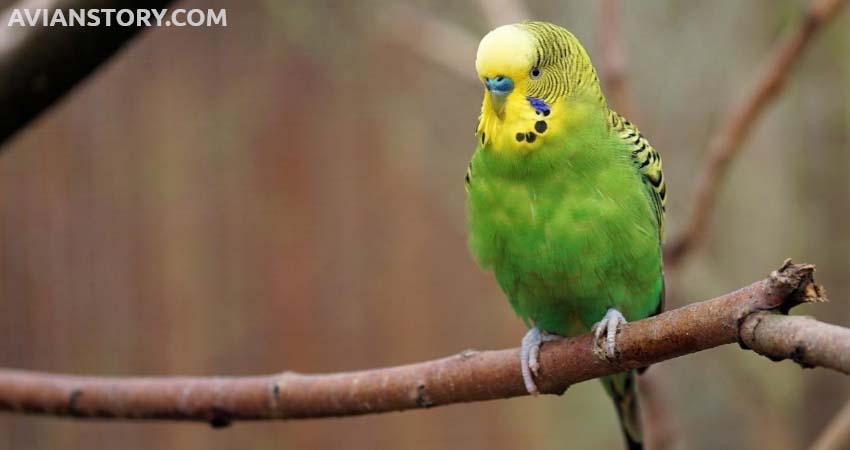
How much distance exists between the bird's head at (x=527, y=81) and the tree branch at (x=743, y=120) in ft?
A: 3.46

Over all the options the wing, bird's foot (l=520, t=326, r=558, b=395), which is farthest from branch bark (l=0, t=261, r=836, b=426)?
the wing

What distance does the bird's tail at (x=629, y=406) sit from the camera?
2.30 metres

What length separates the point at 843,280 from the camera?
4.21m

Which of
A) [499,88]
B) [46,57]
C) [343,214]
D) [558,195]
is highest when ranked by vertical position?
[343,214]

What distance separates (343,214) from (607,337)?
224cm

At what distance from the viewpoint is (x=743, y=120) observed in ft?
9.00

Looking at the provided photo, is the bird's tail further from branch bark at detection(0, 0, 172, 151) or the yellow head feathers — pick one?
branch bark at detection(0, 0, 172, 151)

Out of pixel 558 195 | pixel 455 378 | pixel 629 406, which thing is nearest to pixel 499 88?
pixel 558 195

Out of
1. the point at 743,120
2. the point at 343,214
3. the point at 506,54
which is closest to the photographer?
the point at 506,54

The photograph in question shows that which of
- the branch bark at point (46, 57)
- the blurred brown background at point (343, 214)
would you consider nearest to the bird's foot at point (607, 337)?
the branch bark at point (46, 57)

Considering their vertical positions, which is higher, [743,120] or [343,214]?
[343,214]

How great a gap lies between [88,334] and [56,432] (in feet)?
1.32

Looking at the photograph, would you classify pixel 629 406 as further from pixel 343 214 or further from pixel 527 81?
pixel 343 214

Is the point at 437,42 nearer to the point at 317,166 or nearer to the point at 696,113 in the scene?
the point at 317,166
